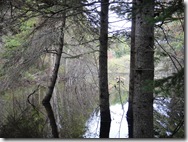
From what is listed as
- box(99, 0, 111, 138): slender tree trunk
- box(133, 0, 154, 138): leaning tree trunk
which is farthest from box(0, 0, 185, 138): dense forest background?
box(133, 0, 154, 138): leaning tree trunk

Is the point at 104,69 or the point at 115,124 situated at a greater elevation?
the point at 104,69

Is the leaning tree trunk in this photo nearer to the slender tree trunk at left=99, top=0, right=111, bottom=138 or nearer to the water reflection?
the water reflection

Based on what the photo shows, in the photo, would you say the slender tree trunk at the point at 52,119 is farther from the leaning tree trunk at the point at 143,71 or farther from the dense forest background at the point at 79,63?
the leaning tree trunk at the point at 143,71

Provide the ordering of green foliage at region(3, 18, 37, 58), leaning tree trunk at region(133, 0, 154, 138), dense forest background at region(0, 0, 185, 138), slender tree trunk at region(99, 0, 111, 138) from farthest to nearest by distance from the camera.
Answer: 1. green foliage at region(3, 18, 37, 58)
2. slender tree trunk at region(99, 0, 111, 138)
3. dense forest background at region(0, 0, 185, 138)
4. leaning tree trunk at region(133, 0, 154, 138)

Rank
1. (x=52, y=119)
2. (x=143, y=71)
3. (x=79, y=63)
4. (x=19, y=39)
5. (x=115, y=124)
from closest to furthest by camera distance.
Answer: (x=143, y=71)
(x=115, y=124)
(x=52, y=119)
(x=19, y=39)
(x=79, y=63)

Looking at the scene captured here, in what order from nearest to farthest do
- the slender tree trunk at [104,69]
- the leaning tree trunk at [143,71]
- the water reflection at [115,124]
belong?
the leaning tree trunk at [143,71] < the water reflection at [115,124] < the slender tree trunk at [104,69]

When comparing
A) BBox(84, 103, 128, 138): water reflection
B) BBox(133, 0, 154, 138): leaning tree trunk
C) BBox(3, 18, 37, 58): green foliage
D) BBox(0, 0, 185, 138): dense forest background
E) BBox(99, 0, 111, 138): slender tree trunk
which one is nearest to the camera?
BBox(133, 0, 154, 138): leaning tree trunk

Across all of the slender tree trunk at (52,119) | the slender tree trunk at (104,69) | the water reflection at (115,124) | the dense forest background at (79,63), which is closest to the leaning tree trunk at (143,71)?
the dense forest background at (79,63)

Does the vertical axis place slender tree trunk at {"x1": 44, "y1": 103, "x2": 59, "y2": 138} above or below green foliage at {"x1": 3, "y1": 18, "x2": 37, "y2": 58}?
below

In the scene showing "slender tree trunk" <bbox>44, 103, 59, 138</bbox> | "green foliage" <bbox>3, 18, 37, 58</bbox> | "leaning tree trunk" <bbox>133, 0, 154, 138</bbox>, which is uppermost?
"green foliage" <bbox>3, 18, 37, 58</bbox>

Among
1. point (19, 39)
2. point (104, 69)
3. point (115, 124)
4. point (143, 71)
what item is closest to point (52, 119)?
point (115, 124)

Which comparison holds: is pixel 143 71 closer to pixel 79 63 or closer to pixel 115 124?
pixel 115 124

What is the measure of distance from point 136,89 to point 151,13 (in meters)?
0.47

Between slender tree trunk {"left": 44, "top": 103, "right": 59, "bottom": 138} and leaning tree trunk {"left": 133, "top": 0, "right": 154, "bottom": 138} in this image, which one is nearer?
leaning tree trunk {"left": 133, "top": 0, "right": 154, "bottom": 138}
